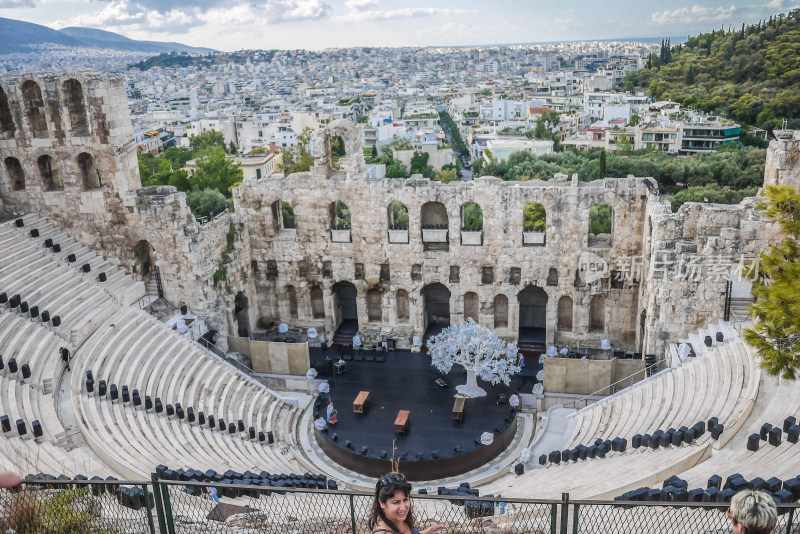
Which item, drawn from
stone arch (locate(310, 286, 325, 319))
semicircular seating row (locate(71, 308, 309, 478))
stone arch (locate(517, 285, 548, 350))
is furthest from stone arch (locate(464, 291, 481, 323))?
semicircular seating row (locate(71, 308, 309, 478))

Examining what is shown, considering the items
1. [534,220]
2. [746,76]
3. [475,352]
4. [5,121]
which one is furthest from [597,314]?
[746,76]

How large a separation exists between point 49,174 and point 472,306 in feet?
63.9

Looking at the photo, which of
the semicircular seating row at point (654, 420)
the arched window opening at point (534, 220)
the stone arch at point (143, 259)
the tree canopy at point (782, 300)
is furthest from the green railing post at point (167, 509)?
the arched window opening at point (534, 220)

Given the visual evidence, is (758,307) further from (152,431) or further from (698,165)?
(698,165)

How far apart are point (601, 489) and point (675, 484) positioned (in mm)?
2847

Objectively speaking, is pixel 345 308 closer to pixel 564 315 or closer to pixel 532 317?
pixel 532 317

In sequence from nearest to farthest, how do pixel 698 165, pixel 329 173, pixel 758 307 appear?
1. pixel 758 307
2. pixel 329 173
3. pixel 698 165

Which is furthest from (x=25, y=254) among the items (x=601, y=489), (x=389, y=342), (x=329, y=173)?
(x=601, y=489)

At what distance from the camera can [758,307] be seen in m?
13.9

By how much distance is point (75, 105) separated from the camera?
93.6 feet

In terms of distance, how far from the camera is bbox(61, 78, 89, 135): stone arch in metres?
27.5

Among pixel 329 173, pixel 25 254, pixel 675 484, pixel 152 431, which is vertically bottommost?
pixel 152 431

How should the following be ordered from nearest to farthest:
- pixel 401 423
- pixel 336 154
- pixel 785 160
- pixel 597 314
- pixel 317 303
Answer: pixel 401 423
pixel 785 160
pixel 597 314
pixel 317 303
pixel 336 154

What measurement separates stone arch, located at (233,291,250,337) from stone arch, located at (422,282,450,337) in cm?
827
